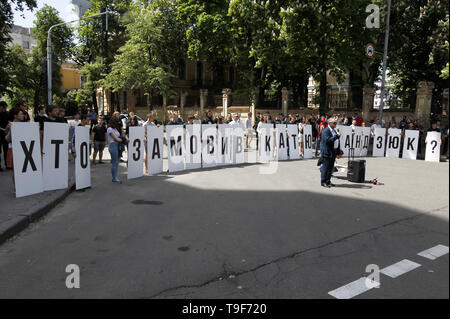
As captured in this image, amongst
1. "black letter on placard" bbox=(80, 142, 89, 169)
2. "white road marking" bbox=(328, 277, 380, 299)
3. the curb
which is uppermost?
"black letter on placard" bbox=(80, 142, 89, 169)

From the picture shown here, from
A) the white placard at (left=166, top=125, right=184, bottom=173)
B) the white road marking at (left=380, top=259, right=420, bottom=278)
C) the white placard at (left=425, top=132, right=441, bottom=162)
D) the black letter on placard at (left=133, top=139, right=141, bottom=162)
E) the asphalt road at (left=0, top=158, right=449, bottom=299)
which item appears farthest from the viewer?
the white placard at (left=425, top=132, right=441, bottom=162)

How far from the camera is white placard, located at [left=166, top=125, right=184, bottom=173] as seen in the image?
11.9 meters

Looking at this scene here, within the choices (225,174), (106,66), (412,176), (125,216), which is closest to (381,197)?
(412,176)

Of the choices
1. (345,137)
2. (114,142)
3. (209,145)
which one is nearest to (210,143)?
(209,145)

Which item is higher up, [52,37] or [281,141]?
[52,37]

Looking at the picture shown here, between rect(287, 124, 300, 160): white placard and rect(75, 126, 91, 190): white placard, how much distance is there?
9.01 m

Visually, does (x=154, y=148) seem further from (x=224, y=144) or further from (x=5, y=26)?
(x=5, y=26)

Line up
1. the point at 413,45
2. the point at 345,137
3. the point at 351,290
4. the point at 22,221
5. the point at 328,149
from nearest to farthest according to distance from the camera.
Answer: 1. the point at 351,290
2. the point at 22,221
3. the point at 328,149
4. the point at 345,137
5. the point at 413,45

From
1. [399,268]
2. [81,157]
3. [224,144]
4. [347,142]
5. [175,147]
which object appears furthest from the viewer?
[347,142]

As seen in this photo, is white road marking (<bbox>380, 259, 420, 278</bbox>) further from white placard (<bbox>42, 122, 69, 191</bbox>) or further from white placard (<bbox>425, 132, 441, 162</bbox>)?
white placard (<bbox>425, 132, 441, 162</bbox>)

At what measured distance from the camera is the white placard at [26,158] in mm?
7699

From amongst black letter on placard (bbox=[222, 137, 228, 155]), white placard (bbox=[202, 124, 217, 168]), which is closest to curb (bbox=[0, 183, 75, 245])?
white placard (bbox=[202, 124, 217, 168])

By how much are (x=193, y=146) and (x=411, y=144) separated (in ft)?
34.5

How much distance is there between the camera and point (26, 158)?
7.92 m
